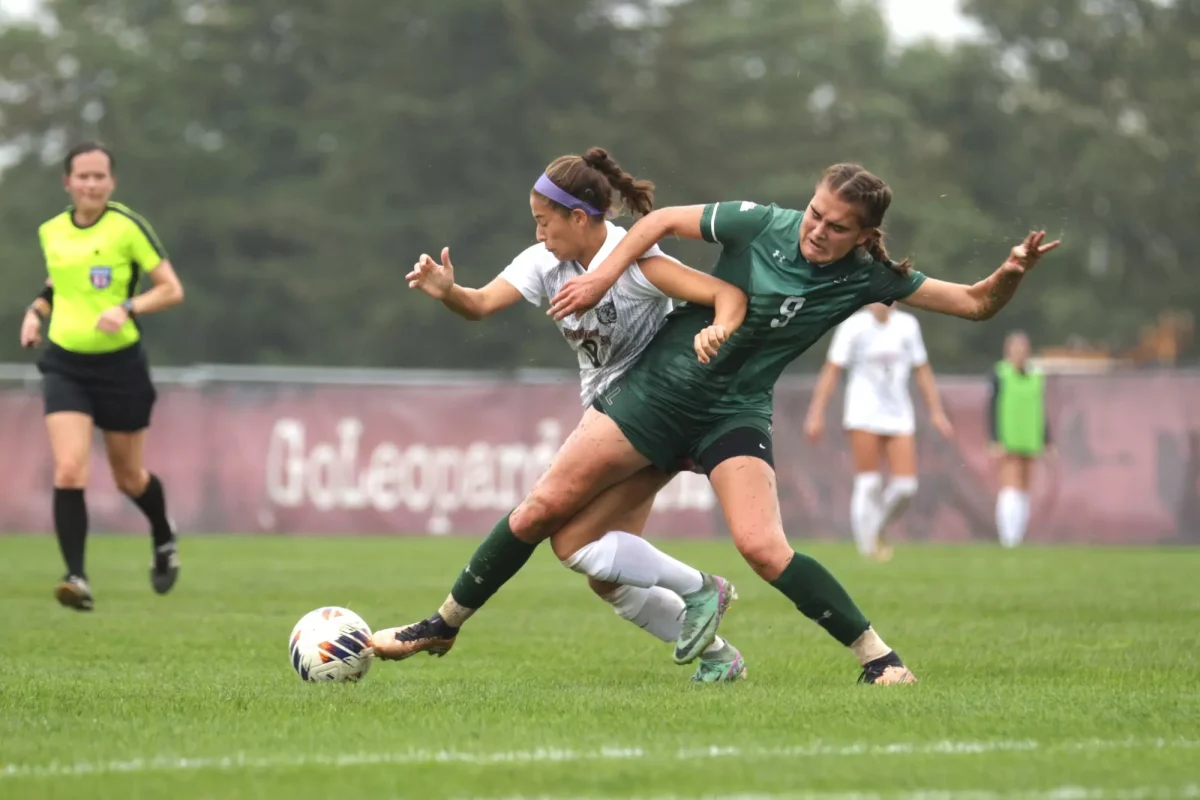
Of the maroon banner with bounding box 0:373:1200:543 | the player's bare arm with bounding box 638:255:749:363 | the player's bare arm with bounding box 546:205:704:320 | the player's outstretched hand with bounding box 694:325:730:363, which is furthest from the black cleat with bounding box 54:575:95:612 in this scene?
the maroon banner with bounding box 0:373:1200:543

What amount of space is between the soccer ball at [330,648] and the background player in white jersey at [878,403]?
8.79m

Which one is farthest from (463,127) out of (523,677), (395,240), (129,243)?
(523,677)

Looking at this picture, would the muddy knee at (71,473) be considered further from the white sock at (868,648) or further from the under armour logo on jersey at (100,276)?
the white sock at (868,648)

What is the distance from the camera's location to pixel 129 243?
34.3ft

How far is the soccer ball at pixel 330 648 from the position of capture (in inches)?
277

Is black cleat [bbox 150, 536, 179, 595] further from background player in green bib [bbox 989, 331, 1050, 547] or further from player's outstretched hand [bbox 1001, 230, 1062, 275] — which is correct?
background player in green bib [bbox 989, 331, 1050, 547]

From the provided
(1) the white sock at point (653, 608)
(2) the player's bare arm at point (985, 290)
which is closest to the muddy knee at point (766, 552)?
(1) the white sock at point (653, 608)

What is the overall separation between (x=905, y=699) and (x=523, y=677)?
153 cm

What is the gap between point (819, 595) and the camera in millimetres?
6910

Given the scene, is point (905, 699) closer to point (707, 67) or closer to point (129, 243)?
point (129, 243)

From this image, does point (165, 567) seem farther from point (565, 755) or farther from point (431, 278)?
point (565, 755)

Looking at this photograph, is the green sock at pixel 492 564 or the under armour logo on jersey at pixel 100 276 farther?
the under armour logo on jersey at pixel 100 276

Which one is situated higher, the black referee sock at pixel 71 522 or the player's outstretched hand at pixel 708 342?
the player's outstretched hand at pixel 708 342

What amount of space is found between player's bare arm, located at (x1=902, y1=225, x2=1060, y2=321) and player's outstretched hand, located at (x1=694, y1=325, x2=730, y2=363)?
774 millimetres
